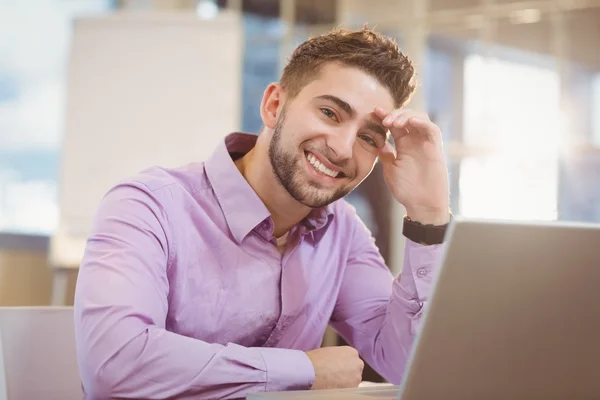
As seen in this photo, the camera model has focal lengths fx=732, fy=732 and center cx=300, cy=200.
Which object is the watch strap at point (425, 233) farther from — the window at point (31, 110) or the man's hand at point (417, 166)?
the window at point (31, 110)

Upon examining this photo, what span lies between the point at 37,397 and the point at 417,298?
0.76 meters

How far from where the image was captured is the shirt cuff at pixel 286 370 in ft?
3.95

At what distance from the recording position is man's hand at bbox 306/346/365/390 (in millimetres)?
1243

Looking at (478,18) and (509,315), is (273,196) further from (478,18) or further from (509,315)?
(478,18)

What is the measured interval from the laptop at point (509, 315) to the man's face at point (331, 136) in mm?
744

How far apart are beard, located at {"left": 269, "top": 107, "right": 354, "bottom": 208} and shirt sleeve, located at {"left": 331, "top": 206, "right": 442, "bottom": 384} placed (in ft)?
0.65

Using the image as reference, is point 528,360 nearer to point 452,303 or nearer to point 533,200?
point 452,303

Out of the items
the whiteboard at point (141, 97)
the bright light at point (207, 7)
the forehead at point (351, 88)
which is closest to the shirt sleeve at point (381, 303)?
the forehead at point (351, 88)

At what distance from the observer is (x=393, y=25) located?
14.4 feet

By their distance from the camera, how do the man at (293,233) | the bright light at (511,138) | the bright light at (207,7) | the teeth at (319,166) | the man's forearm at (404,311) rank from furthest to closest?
the bright light at (207,7), the bright light at (511,138), the teeth at (319,166), the man's forearm at (404,311), the man at (293,233)

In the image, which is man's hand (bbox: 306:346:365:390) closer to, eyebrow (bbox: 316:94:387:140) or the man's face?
the man's face

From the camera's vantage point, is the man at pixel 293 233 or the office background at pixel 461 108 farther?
the office background at pixel 461 108

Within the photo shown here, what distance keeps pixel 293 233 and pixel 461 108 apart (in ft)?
8.87

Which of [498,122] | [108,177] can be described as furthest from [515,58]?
[108,177]
